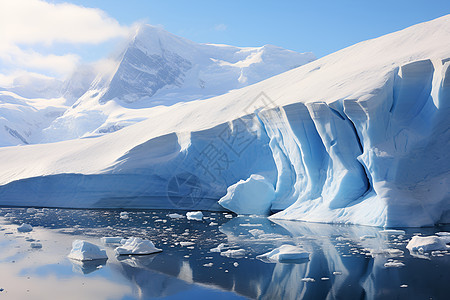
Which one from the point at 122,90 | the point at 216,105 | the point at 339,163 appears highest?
the point at 122,90

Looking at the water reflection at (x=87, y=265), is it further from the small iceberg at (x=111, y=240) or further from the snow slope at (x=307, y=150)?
the snow slope at (x=307, y=150)

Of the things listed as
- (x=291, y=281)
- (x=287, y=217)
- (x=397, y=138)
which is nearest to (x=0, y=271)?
(x=291, y=281)

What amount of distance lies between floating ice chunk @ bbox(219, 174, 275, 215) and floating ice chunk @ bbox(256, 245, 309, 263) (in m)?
5.71

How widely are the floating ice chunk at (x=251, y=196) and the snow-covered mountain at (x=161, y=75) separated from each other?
31.8 meters

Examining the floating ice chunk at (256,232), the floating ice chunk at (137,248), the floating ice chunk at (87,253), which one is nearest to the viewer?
the floating ice chunk at (87,253)

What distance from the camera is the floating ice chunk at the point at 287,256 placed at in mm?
7391

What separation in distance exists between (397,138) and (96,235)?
6.51 meters

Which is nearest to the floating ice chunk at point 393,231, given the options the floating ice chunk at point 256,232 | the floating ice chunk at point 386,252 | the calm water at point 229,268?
the calm water at point 229,268

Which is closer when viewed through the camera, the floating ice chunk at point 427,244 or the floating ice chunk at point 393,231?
the floating ice chunk at point 427,244

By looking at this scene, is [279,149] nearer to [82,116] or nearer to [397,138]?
[397,138]

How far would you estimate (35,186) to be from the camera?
16.9 metres

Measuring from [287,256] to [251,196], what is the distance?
6.07m

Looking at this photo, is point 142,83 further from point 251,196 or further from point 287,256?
point 287,256

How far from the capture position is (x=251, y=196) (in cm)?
1346
